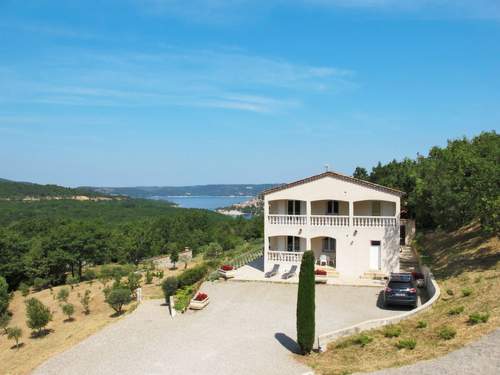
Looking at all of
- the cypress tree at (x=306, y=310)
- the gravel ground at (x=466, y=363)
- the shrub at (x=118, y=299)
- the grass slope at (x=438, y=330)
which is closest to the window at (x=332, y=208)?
the grass slope at (x=438, y=330)

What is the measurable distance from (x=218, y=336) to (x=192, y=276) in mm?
9610

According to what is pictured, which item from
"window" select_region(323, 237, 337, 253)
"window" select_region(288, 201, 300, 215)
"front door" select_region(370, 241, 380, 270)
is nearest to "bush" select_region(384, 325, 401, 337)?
"front door" select_region(370, 241, 380, 270)

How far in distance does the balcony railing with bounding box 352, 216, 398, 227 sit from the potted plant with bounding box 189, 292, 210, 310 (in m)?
11.2

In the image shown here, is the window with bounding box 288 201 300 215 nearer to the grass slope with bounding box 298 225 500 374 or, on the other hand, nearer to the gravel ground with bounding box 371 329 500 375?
the grass slope with bounding box 298 225 500 374

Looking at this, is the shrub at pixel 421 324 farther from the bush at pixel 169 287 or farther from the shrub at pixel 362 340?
the bush at pixel 169 287

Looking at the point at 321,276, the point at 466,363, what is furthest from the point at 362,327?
the point at 321,276

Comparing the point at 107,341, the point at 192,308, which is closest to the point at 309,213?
the point at 192,308

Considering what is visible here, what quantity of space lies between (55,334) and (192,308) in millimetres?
9847

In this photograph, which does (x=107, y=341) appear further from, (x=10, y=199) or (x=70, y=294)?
(x=10, y=199)

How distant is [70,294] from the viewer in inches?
1516

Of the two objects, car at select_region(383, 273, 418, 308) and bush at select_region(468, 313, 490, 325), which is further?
car at select_region(383, 273, 418, 308)

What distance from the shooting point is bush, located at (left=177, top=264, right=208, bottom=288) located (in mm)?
26700

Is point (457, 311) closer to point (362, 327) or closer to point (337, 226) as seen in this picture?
point (362, 327)

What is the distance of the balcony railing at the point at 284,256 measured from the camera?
2984cm
